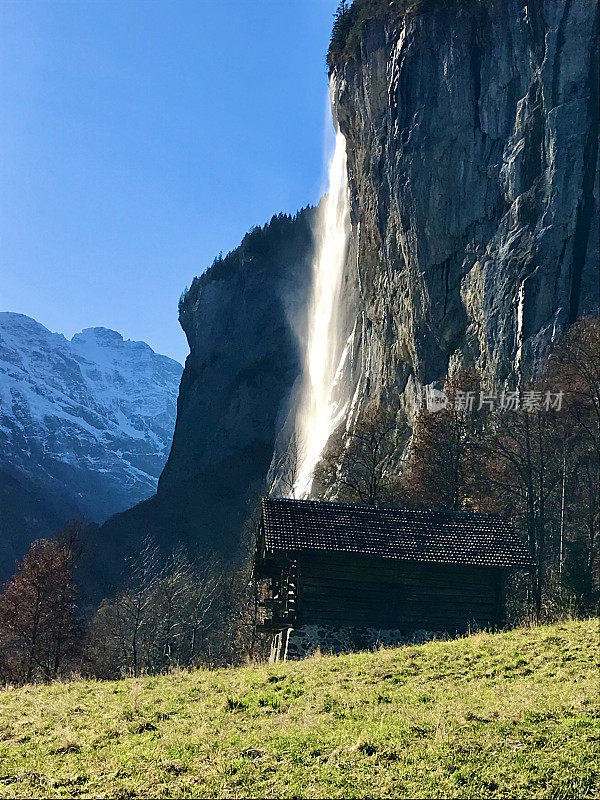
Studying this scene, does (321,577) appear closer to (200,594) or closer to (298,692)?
(298,692)

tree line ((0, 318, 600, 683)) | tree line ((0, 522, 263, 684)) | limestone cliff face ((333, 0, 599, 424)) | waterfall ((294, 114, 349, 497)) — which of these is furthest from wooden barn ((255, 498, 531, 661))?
waterfall ((294, 114, 349, 497))

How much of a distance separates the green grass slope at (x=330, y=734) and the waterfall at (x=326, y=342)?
45706mm

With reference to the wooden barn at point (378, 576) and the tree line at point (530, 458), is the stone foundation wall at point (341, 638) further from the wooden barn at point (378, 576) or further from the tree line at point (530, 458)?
the tree line at point (530, 458)

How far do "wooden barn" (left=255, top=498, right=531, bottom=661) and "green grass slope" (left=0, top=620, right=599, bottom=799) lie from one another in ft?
28.0

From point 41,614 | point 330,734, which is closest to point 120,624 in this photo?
point 41,614

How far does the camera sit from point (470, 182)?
49906 mm

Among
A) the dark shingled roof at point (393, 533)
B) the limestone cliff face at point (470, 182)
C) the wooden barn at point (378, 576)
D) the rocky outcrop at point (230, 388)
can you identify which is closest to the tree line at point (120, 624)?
the wooden barn at point (378, 576)

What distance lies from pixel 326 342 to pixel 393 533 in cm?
5522

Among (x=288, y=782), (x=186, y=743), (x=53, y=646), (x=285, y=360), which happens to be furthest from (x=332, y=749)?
(x=285, y=360)

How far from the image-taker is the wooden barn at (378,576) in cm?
2411

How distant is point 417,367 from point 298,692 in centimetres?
4092

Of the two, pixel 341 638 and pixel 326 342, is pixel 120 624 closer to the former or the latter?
pixel 341 638

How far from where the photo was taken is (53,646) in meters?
34.2

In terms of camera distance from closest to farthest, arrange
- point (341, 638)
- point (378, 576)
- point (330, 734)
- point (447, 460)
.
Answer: point (330, 734) < point (341, 638) < point (378, 576) < point (447, 460)
